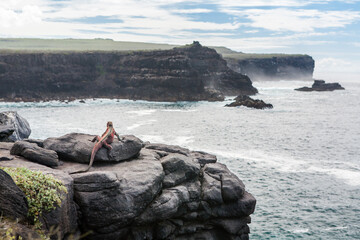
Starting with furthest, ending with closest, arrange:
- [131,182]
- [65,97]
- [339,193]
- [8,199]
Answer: [65,97]
[339,193]
[131,182]
[8,199]

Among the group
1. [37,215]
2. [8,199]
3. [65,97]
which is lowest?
[65,97]

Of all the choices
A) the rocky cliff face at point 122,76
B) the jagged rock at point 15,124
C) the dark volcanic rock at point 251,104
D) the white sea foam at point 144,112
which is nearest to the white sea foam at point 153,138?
the jagged rock at point 15,124

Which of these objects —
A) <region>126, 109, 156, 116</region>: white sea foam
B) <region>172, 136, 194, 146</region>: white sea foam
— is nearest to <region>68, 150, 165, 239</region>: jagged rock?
<region>172, 136, 194, 146</region>: white sea foam

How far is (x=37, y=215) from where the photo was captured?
13914 millimetres

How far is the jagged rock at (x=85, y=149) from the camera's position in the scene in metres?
19.2

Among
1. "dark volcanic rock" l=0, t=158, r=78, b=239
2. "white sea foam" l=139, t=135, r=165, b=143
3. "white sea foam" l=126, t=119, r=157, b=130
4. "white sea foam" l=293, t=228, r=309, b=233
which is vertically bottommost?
"white sea foam" l=126, t=119, r=157, b=130

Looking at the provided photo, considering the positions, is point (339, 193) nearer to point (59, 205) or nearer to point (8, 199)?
point (59, 205)

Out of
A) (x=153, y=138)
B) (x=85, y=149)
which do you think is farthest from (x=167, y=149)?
(x=153, y=138)

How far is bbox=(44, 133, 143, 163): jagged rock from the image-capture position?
62.8ft

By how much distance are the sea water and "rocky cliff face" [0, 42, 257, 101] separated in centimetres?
1926

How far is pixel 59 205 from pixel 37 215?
1061 mm

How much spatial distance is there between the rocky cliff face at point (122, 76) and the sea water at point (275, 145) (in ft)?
63.2

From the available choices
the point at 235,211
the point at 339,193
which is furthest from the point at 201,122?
the point at 235,211

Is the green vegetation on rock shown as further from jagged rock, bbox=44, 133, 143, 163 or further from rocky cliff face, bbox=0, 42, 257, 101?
rocky cliff face, bbox=0, 42, 257, 101
